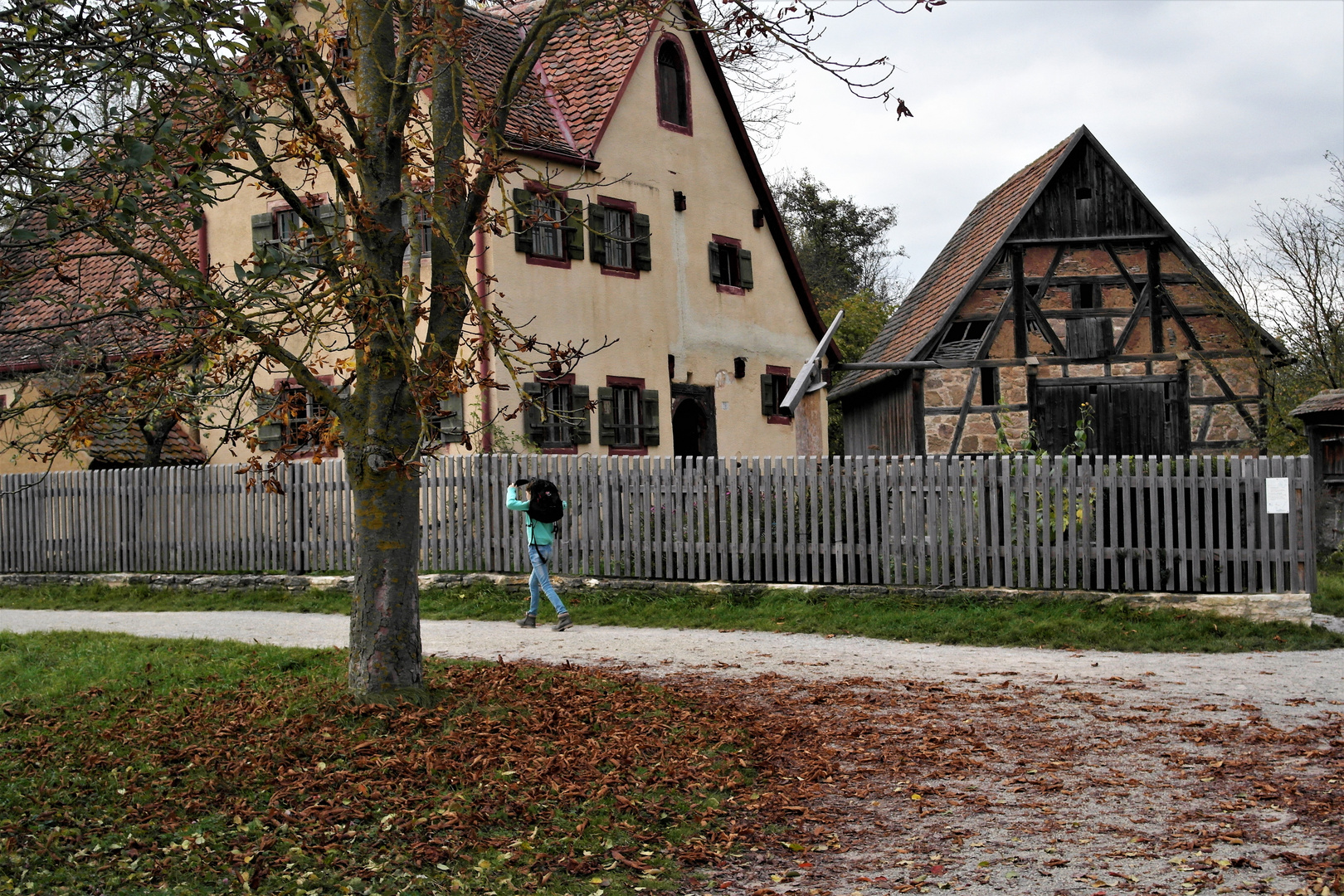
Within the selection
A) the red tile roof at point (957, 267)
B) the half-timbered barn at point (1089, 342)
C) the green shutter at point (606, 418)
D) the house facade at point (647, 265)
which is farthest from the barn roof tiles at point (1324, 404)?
the green shutter at point (606, 418)

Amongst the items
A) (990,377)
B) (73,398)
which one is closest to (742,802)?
(73,398)

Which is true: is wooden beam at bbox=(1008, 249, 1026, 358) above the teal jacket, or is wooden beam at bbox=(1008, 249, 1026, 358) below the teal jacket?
above

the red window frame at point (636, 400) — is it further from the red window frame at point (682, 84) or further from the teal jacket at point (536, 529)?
the teal jacket at point (536, 529)

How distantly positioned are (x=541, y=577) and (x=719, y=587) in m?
2.39

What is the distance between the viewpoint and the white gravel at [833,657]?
1012 cm

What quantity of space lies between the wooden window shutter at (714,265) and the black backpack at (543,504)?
11775 millimetres

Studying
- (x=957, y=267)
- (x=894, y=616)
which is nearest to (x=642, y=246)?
(x=957, y=267)

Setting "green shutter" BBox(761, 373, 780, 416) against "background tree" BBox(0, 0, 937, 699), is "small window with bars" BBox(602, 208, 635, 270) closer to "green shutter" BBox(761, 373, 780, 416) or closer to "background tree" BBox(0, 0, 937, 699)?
"green shutter" BBox(761, 373, 780, 416)

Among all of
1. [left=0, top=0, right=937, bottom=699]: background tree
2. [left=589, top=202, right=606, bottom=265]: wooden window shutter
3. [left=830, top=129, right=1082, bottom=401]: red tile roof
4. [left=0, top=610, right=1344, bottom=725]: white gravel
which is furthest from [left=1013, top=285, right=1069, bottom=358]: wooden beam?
[left=0, top=0, right=937, bottom=699]: background tree

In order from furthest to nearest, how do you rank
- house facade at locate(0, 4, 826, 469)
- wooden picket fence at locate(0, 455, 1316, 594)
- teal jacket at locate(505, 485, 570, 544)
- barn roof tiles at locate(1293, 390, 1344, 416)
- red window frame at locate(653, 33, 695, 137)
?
red window frame at locate(653, 33, 695, 137)
house facade at locate(0, 4, 826, 469)
barn roof tiles at locate(1293, 390, 1344, 416)
teal jacket at locate(505, 485, 570, 544)
wooden picket fence at locate(0, 455, 1316, 594)

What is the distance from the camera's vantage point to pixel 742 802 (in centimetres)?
673

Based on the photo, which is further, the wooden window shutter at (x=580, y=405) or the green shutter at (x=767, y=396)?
the green shutter at (x=767, y=396)

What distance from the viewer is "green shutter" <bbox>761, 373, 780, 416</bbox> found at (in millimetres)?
26281

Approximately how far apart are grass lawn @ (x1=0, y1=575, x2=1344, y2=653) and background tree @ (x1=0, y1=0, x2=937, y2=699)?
254 inches
